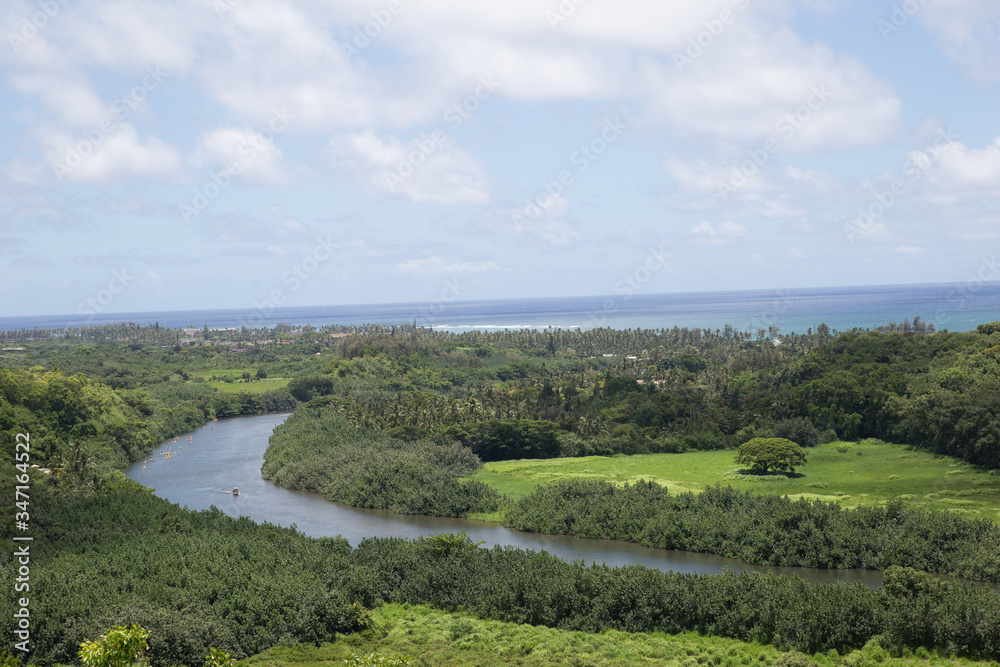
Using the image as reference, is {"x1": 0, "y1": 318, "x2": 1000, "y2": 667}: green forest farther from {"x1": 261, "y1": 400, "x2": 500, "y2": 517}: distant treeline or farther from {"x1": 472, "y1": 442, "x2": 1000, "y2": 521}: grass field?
{"x1": 472, "y1": 442, "x2": 1000, "y2": 521}: grass field

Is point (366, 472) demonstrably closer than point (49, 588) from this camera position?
No

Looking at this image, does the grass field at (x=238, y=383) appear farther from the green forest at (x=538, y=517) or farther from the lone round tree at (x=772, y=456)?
the lone round tree at (x=772, y=456)

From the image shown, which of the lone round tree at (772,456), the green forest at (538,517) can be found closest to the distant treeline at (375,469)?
the green forest at (538,517)

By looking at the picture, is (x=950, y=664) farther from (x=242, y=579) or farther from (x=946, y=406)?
(x=946, y=406)

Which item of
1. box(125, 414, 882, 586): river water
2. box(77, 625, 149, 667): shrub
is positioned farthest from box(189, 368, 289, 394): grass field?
box(77, 625, 149, 667): shrub

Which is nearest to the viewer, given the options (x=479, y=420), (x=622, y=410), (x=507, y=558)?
(x=507, y=558)

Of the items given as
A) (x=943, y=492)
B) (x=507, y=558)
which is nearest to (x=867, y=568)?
(x=943, y=492)
